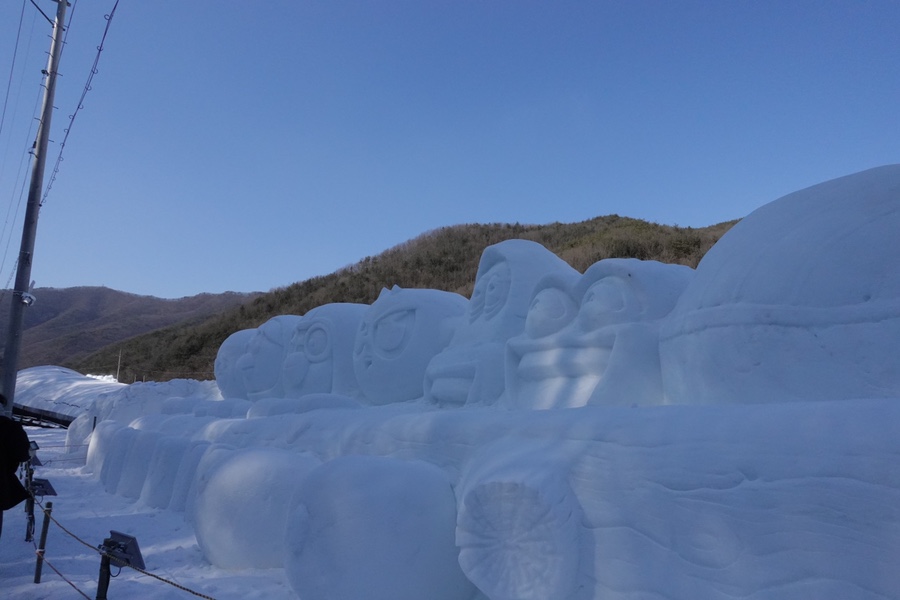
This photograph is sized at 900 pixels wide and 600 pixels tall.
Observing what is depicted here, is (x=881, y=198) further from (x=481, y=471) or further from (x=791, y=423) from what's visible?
(x=481, y=471)

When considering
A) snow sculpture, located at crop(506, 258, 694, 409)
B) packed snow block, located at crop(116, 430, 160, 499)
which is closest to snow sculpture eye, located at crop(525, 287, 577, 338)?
snow sculpture, located at crop(506, 258, 694, 409)

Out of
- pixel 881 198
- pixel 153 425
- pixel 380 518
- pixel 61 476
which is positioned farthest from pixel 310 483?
pixel 61 476

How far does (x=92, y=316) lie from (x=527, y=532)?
51.5 m

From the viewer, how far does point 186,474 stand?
571 cm

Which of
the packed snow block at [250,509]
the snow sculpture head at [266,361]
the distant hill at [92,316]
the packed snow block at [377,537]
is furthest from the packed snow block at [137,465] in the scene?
the distant hill at [92,316]

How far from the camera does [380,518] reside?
284 centimetres

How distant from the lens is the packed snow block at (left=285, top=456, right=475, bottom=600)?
2.78 metres

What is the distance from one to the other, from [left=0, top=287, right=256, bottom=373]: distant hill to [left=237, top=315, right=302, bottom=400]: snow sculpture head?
2691 centimetres

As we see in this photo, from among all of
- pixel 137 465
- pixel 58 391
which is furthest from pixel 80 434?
pixel 58 391

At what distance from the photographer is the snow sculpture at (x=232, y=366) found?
26.0 feet

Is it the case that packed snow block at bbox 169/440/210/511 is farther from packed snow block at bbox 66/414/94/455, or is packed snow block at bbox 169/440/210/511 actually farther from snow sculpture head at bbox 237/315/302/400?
packed snow block at bbox 66/414/94/455

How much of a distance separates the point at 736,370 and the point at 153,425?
7035 millimetres

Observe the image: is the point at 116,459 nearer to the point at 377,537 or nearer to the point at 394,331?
the point at 394,331

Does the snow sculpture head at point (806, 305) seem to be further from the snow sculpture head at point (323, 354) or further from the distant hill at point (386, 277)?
the distant hill at point (386, 277)
